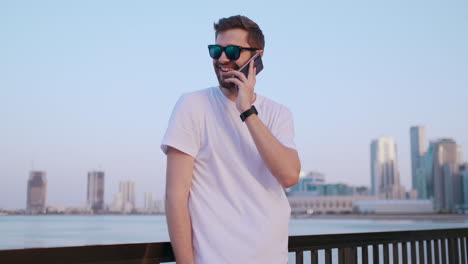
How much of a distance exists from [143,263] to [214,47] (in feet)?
2.16

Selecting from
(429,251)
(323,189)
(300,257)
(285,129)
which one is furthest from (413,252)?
(323,189)

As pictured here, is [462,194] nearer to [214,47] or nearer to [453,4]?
[453,4]

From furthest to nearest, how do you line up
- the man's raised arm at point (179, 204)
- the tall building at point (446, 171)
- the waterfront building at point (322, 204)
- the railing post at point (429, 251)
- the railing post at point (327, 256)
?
1. the tall building at point (446, 171)
2. the waterfront building at point (322, 204)
3. the railing post at point (429, 251)
4. the railing post at point (327, 256)
5. the man's raised arm at point (179, 204)

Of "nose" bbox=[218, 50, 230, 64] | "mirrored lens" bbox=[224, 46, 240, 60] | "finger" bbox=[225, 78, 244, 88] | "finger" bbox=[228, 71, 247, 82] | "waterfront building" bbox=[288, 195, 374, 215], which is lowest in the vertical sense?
"waterfront building" bbox=[288, 195, 374, 215]

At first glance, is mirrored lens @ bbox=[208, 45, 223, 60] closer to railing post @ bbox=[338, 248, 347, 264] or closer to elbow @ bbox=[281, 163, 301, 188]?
elbow @ bbox=[281, 163, 301, 188]

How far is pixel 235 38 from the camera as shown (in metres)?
1.39

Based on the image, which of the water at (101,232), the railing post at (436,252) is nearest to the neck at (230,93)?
the railing post at (436,252)

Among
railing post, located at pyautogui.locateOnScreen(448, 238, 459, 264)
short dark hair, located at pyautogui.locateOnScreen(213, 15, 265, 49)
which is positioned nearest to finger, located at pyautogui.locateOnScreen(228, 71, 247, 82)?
short dark hair, located at pyautogui.locateOnScreen(213, 15, 265, 49)

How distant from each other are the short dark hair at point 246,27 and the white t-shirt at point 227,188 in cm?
17

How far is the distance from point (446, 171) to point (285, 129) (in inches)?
5004

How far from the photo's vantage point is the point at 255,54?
1.40m

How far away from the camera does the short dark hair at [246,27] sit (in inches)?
54.4

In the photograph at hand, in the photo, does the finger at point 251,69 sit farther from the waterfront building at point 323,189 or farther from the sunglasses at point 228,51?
the waterfront building at point 323,189

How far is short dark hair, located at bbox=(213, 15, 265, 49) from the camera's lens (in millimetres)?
1383
